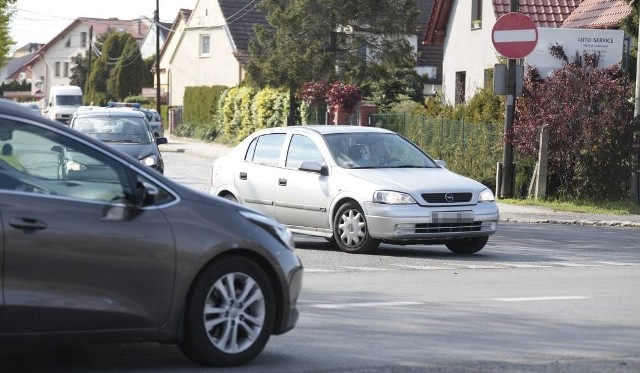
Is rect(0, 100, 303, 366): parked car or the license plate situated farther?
the license plate

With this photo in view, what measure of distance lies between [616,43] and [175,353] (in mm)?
19666

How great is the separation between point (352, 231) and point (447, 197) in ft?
3.84

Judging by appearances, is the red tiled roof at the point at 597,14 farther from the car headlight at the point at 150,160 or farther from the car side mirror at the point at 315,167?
the car side mirror at the point at 315,167

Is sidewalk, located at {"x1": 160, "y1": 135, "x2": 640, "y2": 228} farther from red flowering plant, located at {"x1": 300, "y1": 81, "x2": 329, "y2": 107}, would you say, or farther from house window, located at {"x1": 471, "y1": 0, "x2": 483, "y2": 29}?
house window, located at {"x1": 471, "y1": 0, "x2": 483, "y2": 29}

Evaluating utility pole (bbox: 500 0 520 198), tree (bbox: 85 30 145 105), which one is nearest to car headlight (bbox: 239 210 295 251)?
utility pole (bbox: 500 0 520 198)

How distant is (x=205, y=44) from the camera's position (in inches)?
2827

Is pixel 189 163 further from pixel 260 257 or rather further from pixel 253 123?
pixel 260 257

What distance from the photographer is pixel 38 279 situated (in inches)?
288

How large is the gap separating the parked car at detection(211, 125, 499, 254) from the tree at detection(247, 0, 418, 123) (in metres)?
22.9

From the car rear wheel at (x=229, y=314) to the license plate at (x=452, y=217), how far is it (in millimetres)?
7128

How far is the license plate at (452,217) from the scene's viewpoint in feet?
49.4

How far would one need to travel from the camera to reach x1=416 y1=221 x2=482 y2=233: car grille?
15.1 metres

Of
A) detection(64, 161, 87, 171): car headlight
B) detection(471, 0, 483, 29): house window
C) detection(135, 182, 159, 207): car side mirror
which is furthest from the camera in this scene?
detection(471, 0, 483, 29): house window

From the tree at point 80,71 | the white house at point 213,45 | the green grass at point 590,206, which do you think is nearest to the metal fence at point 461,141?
the green grass at point 590,206
